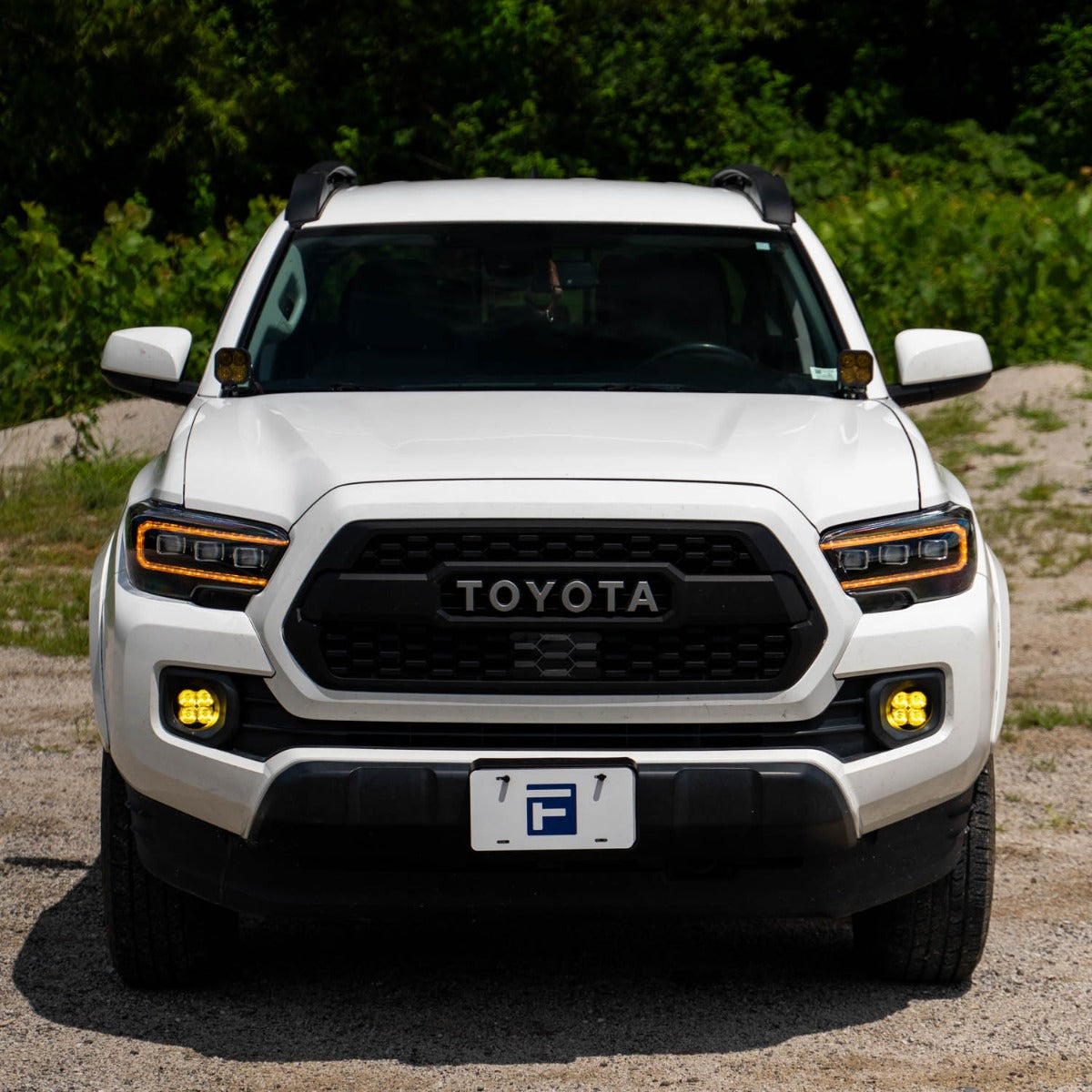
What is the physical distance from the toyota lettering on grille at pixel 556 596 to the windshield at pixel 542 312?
1.05 meters

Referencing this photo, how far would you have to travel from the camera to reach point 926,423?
13695 millimetres

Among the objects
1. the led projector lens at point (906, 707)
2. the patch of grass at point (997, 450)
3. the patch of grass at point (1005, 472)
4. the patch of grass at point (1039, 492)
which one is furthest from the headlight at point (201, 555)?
the patch of grass at point (997, 450)

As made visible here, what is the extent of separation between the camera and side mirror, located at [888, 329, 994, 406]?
4727 millimetres

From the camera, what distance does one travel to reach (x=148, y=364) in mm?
4688

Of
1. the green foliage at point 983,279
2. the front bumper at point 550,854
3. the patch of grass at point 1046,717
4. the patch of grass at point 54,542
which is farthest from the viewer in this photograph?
the green foliage at point 983,279

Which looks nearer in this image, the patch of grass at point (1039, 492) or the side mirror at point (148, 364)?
the side mirror at point (148, 364)

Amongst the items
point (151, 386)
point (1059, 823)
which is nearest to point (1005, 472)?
point (1059, 823)

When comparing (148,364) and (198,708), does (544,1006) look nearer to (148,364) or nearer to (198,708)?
(198,708)

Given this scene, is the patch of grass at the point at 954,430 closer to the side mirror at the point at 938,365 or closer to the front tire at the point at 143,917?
the side mirror at the point at 938,365

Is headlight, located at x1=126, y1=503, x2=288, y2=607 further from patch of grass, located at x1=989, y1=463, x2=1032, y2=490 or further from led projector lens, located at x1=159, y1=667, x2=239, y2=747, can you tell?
patch of grass, located at x1=989, y1=463, x2=1032, y2=490

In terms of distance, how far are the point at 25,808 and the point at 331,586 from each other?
8.23 ft

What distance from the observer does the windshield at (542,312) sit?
4.63m

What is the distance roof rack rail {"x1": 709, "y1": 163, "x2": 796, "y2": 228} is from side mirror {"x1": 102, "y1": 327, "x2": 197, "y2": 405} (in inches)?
64.3

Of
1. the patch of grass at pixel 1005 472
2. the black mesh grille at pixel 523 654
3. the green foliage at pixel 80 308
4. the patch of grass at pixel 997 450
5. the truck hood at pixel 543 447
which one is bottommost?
the patch of grass at pixel 997 450
